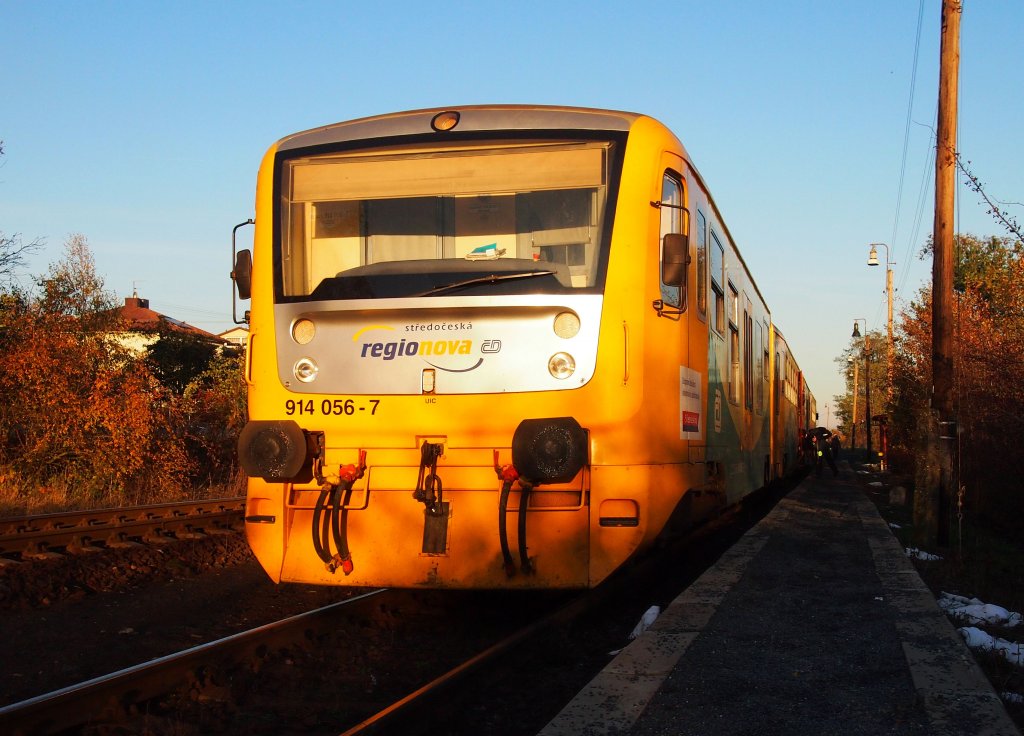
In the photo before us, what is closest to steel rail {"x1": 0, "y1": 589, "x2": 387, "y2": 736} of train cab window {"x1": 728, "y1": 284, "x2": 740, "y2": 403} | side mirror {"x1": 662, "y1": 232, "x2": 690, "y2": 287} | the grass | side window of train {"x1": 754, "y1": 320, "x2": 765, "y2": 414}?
side mirror {"x1": 662, "y1": 232, "x2": 690, "y2": 287}

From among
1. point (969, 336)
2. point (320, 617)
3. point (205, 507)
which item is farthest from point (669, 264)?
point (969, 336)

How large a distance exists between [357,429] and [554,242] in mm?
1535

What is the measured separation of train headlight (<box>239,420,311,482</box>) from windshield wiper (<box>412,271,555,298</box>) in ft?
3.37

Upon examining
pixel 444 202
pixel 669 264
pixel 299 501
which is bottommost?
pixel 299 501

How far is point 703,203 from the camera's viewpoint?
7.41m

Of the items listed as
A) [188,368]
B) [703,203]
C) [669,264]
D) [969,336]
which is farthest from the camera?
[188,368]

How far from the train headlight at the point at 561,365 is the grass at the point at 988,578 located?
2407 mm

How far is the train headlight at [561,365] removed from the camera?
5410 mm

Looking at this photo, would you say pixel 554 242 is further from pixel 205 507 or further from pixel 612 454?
pixel 205 507

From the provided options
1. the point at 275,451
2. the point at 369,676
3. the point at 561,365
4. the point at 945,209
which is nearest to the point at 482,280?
the point at 561,365

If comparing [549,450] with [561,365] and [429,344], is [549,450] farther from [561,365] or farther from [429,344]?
[429,344]

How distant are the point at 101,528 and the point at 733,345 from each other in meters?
6.21

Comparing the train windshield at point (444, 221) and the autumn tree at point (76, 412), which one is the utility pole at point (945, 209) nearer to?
the train windshield at point (444, 221)

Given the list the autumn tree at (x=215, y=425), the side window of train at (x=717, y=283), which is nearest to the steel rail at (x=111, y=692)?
the side window of train at (x=717, y=283)
